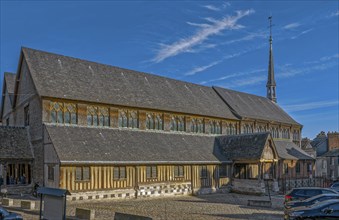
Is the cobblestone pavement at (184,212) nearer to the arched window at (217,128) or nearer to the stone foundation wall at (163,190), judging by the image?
the stone foundation wall at (163,190)

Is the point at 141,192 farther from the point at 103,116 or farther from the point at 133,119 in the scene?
the point at 133,119

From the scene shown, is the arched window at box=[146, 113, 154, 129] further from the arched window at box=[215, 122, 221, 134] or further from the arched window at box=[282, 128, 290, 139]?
the arched window at box=[282, 128, 290, 139]

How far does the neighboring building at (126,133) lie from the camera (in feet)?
93.3

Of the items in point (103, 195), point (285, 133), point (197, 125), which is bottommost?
point (103, 195)

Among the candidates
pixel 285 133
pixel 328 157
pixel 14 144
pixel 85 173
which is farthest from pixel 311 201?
pixel 328 157

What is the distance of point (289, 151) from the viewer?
49.2 metres

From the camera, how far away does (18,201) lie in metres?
25.0

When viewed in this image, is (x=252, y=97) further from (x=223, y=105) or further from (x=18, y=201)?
(x=18, y=201)

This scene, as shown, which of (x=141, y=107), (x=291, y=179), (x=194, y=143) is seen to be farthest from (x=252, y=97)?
(x=141, y=107)

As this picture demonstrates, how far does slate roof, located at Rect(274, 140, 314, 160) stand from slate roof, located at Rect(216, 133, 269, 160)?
781 centimetres

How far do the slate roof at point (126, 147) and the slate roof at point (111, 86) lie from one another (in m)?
2.61

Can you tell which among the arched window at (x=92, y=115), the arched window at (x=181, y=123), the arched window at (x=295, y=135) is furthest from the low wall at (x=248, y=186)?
the arched window at (x=295, y=135)

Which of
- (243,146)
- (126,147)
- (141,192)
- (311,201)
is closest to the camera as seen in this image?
(311,201)

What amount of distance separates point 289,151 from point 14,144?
1307 inches
